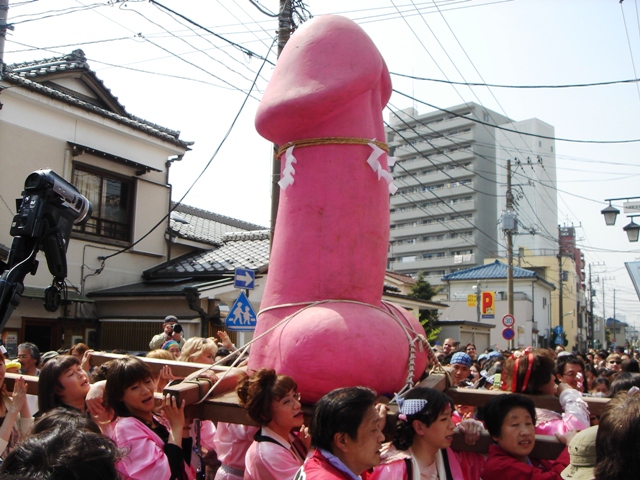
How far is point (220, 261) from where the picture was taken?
1399cm

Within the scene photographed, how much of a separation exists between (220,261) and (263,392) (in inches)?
442

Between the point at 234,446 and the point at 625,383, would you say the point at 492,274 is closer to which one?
the point at 625,383

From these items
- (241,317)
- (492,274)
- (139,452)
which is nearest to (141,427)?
(139,452)

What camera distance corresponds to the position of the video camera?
373 cm

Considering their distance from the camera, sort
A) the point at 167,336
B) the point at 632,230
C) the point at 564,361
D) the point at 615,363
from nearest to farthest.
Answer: the point at 564,361 → the point at 167,336 → the point at 615,363 → the point at 632,230

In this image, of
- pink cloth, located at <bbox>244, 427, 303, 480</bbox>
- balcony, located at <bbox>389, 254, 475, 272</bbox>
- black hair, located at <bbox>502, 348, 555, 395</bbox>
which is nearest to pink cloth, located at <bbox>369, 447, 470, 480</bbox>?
pink cloth, located at <bbox>244, 427, 303, 480</bbox>

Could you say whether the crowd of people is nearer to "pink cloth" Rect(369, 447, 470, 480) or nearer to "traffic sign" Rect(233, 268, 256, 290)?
"pink cloth" Rect(369, 447, 470, 480)

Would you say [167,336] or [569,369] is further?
[167,336]

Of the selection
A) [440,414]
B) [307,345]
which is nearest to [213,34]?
[307,345]

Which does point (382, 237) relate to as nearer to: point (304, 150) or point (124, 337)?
point (304, 150)

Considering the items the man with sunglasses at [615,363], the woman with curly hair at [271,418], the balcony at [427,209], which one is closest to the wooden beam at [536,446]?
the woman with curly hair at [271,418]

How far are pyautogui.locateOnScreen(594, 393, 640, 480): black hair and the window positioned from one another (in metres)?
12.3

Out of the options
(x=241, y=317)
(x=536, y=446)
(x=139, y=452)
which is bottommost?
(x=139, y=452)

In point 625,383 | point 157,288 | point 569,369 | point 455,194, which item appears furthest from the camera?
point 455,194
